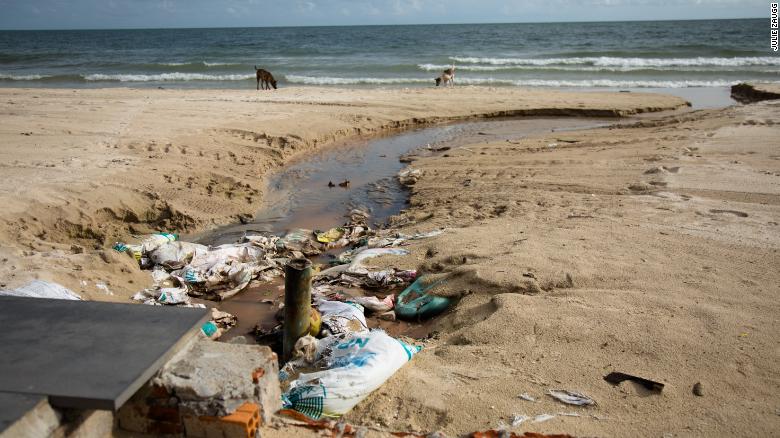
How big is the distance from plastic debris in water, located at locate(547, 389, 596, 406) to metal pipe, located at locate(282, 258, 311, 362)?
5.77 feet

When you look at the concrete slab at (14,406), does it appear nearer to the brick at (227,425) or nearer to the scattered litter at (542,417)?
the brick at (227,425)

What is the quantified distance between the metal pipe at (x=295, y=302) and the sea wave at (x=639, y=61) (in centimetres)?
2374

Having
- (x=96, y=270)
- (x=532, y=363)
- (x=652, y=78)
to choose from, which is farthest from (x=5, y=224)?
(x=652, y=78)

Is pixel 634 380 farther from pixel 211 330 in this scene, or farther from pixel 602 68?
pixel 602 68

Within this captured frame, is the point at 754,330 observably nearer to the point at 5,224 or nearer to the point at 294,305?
the point at 294,305

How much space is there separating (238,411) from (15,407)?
81cm

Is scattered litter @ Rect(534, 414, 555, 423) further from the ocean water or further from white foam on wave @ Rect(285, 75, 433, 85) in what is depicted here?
white foam on wave @ Rect(285, 75, 433, 85)

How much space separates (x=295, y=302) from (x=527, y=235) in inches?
105

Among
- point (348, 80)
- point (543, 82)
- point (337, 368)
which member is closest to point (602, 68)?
point (543, 82)

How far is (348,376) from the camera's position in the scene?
3.09 metres

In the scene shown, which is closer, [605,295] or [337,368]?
[337,368]

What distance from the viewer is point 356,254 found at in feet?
19.1

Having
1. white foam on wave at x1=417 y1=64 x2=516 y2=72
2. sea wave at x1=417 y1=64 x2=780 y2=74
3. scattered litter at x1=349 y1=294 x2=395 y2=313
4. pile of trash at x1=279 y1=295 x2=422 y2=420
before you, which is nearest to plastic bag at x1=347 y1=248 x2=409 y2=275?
scattered litter at x1=349 y1=294 x2=395 y2=313

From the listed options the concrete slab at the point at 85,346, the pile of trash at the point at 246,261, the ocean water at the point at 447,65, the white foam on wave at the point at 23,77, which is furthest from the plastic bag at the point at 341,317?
the white foam on wave at the point at 23,77
